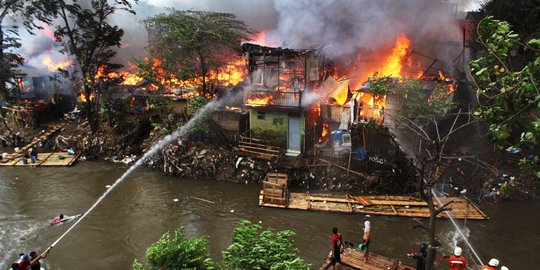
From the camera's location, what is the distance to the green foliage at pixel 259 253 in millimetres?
7578

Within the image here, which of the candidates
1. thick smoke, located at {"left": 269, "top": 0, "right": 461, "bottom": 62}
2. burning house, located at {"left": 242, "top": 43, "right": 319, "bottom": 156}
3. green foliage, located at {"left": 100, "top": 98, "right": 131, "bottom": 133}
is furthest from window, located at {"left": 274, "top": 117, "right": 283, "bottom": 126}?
green foliage, located at {"left": 100, "top": 98, "right": 131, "bottom": 133}

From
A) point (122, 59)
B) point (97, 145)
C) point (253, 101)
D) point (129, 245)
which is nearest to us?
point (129, 245)

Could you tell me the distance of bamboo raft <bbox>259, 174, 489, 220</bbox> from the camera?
17.9 metres

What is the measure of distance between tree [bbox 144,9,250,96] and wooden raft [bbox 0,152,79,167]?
392 inches

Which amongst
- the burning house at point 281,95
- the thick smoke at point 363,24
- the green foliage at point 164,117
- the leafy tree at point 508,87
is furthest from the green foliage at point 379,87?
the leafy tree at point 508,87

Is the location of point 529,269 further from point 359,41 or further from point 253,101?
point 359,41

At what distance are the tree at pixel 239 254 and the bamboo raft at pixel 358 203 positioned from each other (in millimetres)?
10266

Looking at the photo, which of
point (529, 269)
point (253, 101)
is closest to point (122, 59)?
point (253, 101)

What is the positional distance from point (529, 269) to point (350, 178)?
9.42 metres

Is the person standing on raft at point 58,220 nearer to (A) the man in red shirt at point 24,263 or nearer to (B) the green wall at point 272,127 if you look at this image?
(A) the man in red shirt at point 24,263

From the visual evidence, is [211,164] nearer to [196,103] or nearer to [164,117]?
[196,103]

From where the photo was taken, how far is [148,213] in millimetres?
A: 18578

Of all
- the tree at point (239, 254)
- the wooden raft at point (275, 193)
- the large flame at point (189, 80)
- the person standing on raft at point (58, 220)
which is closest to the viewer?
the tree at point (239, 254)

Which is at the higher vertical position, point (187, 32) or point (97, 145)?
point (187, 32)
